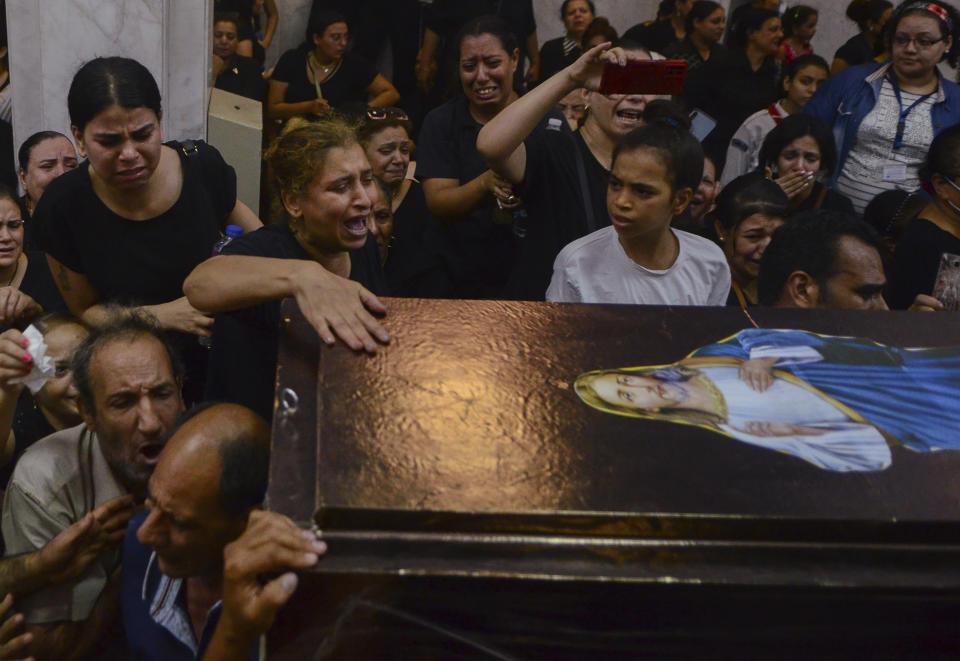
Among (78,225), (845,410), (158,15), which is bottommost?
(78,225)

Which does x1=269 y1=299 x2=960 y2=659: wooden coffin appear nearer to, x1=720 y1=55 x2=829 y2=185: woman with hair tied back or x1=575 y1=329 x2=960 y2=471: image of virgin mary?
x1=575 y1=329 x2=960 y2=471: image of virgin mary

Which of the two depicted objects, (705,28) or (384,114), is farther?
(705,28)

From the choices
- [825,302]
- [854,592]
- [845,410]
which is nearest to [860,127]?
[825,302]

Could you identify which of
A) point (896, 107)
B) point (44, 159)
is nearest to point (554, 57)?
point (896, 107)

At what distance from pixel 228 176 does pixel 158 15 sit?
132 cm

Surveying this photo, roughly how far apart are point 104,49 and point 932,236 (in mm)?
3096

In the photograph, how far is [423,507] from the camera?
4.29 ft

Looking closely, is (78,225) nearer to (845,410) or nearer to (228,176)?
(228,176)

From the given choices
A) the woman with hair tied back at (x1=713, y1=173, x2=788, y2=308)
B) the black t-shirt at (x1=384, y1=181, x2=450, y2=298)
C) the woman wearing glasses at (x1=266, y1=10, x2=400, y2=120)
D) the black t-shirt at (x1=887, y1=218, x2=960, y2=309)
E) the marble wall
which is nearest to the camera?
the black t-shirt at (x1=887, y1=218, x2=960, y2=309)

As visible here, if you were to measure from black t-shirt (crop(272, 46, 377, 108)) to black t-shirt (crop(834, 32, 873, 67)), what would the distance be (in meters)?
3.19

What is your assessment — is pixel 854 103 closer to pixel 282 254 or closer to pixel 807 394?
pixel 282 254

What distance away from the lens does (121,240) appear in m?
2.81

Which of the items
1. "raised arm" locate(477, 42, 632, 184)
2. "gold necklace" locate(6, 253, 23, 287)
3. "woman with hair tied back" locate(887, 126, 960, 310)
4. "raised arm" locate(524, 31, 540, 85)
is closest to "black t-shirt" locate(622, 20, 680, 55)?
"raised arm" locate(524, 31, 540, 85)

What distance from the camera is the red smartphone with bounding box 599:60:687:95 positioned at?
2678 mm
